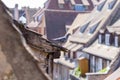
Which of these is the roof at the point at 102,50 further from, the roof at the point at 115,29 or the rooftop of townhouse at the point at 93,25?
the rooftop of townhouse at the point at 93,25

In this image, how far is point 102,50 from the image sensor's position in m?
31.0

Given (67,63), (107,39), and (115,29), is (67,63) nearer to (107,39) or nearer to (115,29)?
(107,39)

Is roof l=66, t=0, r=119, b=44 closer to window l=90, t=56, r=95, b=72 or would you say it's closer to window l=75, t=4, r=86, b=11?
window l=90, t=56, r=95, b=72

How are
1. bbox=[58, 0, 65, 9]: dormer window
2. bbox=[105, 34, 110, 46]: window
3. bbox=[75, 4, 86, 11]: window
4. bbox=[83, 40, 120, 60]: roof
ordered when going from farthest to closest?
bbox=[75, 4, 86, 11]: window, bbox=[58, 0, 65, 9]: dormer window, bbox=[105, 34, 110, 46]: window, bbox=[83, 40, 120, 60]: roof

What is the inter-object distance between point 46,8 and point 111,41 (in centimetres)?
1991

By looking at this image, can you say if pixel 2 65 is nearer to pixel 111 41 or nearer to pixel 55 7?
pixel 111 41

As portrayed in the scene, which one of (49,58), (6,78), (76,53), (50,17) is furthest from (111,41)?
(6,78)

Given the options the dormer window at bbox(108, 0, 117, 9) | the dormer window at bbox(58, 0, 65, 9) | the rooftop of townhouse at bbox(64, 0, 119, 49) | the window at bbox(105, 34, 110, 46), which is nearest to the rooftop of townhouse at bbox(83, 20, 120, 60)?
the window at bbox(105, 34, 110, 46)

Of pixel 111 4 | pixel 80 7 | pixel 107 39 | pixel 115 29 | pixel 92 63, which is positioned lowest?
pixel 92 63

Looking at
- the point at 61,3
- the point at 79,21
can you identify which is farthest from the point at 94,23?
the point at 61,3

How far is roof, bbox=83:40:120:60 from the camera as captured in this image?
93.4ft

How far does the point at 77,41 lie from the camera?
128 ft

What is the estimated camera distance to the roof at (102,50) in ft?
93.4

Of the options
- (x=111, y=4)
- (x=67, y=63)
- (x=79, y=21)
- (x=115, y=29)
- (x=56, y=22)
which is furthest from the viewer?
(x=56, y=22)
